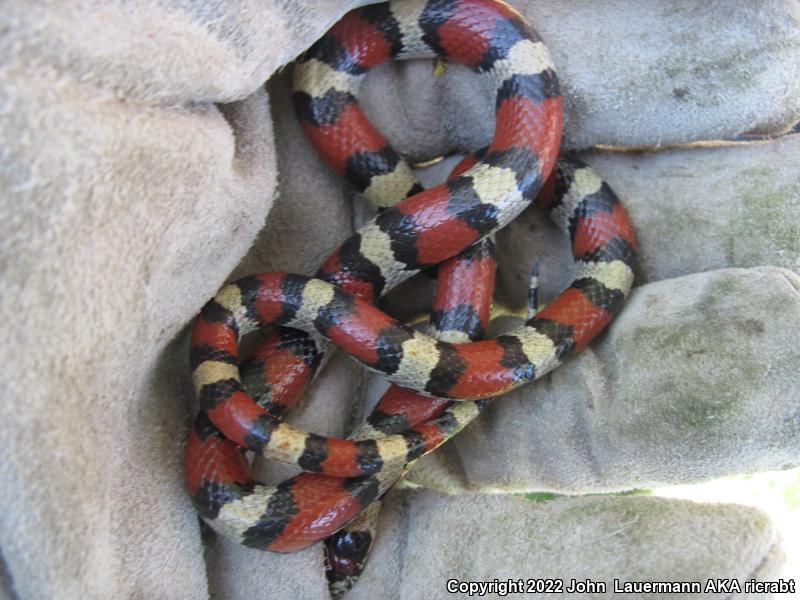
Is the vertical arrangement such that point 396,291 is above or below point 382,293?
below

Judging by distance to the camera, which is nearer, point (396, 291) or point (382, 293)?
point (382, 293)

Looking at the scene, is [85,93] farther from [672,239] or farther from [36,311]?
[672,239]

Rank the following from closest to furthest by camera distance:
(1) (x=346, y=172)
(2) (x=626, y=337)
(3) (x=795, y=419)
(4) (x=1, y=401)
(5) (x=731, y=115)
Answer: (4) (x=1, y=401) → (3) (x=795, y=419) → (2) (x=626, y=337) → (5) (x=731, y=115) → (1) (x=346, y=172)

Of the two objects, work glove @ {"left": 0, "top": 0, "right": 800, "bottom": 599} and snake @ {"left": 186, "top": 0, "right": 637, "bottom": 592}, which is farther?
snake @ {"left": 186, "top": 0, "right": 637, "bottom": 592}

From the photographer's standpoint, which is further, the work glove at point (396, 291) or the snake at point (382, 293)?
the snake at point (382, 293)

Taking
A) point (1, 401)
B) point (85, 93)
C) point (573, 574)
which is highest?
point (85, 93)

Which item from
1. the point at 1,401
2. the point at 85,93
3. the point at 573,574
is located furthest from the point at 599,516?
the point at 85,93

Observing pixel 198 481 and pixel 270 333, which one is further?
pixel 270 333

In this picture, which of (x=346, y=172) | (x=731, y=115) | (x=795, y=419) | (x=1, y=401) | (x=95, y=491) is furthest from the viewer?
(x=346, y=172)
